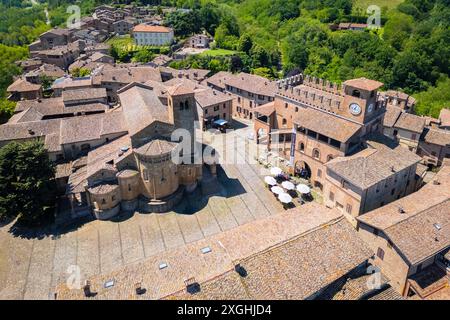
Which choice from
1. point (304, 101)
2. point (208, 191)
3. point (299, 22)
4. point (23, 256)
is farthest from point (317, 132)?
point (299, 22)

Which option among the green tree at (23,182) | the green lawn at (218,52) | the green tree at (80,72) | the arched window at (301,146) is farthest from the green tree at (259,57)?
the green tree at (23,182)

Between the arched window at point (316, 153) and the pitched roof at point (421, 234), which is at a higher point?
the arched window at point (316, 153)

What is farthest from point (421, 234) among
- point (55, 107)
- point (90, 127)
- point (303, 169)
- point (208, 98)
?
point (55, 107)

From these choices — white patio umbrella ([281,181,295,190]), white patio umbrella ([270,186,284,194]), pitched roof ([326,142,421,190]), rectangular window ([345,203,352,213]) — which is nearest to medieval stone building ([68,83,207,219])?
white patio umbrella ([270,186,284,194])

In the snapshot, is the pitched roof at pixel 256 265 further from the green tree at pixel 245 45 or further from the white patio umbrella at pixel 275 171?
the green tree at pixel 245 45

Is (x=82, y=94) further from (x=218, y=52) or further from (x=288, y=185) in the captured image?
(x=218, y=52)

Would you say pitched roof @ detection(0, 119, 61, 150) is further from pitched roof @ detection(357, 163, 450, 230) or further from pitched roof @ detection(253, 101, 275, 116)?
pitched roof @ detection(357, 163, 450, 230)
